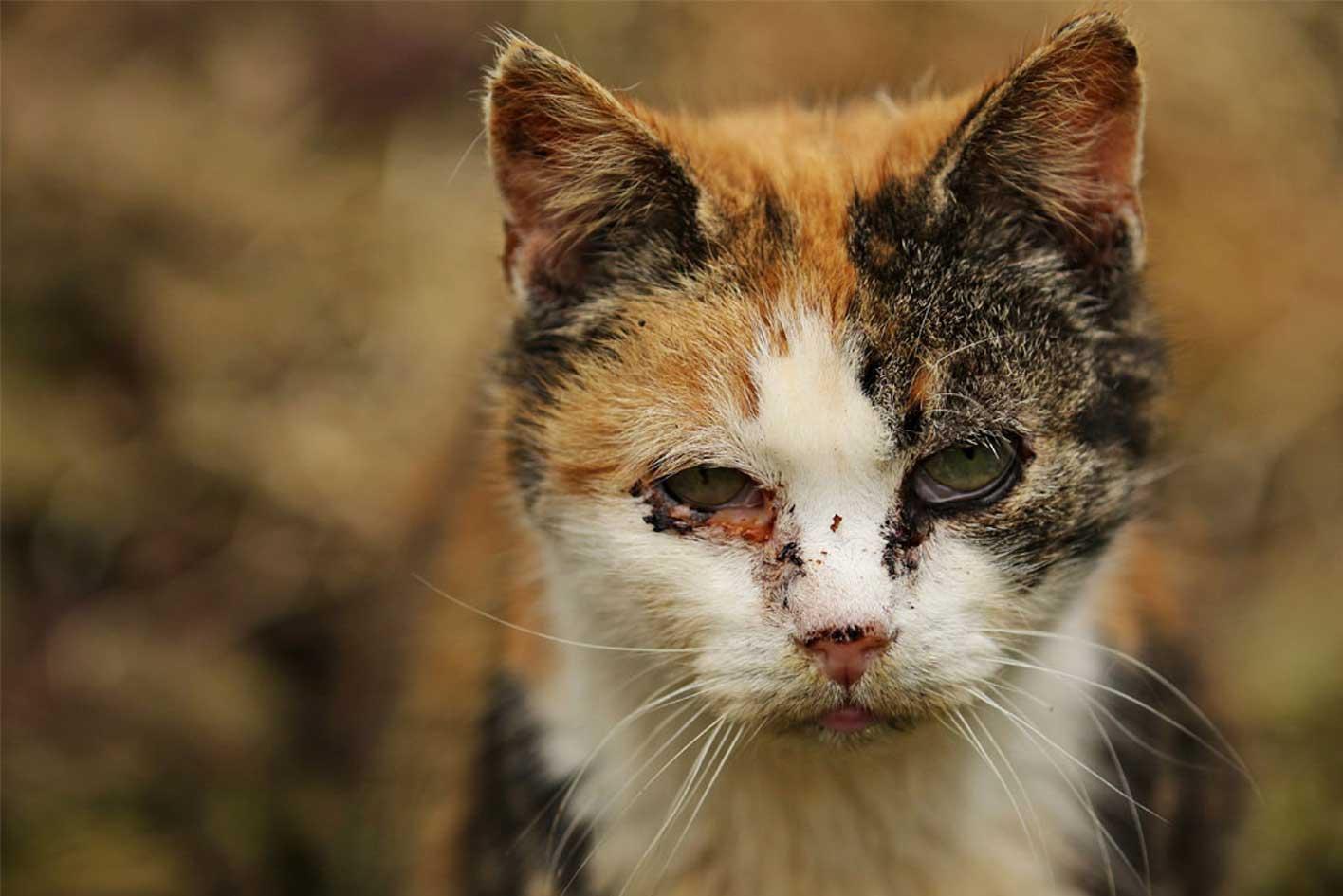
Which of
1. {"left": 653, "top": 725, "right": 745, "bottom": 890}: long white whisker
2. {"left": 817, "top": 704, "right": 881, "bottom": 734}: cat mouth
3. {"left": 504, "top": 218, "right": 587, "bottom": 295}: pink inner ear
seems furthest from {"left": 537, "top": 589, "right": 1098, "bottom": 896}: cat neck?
{"left": 504, "top": 218, "right": 587, "bottom": 295}: pink inner ear

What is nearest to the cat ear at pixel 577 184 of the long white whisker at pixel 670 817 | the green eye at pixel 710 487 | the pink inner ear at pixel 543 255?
the pink inner ear at pixel 543 255

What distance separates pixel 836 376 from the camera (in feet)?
6.10

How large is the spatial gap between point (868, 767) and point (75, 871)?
183 cm

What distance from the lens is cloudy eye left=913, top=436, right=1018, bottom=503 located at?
75.2 inches

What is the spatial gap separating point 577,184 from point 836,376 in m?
0.48

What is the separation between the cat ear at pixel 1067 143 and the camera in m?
1.87

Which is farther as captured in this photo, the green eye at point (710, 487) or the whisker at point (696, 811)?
the whisker at point (696, 811)

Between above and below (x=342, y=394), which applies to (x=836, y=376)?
above

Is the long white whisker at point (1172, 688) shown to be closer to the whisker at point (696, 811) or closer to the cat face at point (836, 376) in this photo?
the cat face at point (836, 376)

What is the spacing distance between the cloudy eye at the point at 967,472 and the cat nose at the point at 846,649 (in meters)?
0.22

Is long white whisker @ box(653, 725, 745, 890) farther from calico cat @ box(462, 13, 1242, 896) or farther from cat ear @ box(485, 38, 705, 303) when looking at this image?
cat ear @ box(485, 38, 705, 303)

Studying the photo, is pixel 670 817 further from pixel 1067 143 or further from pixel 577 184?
pixel 1067 143

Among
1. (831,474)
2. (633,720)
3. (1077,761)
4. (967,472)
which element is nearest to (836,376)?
(831,474)

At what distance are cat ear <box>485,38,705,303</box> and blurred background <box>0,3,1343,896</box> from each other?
0.83 m
